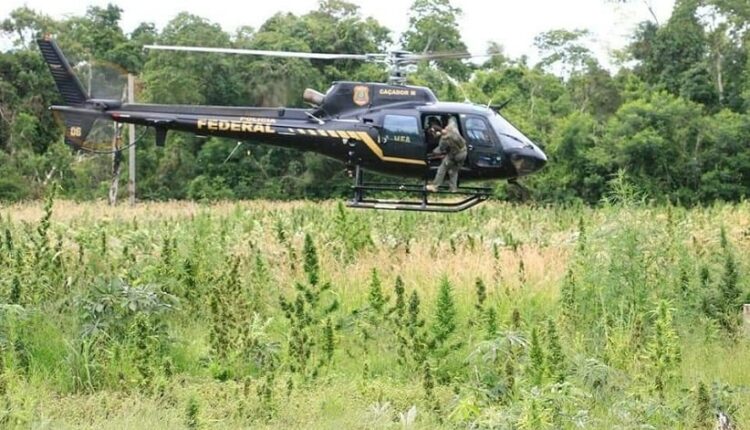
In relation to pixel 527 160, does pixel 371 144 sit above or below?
above

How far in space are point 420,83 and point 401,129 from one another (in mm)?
29248

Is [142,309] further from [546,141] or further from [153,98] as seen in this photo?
[546,141]

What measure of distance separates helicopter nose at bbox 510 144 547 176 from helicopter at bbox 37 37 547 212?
0.01 meters

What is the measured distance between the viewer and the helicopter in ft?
39.1

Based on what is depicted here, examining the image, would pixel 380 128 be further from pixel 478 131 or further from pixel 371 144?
pixel 478 131

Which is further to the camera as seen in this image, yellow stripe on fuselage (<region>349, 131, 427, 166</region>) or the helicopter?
yellow stripe on fuselage (<region>349, 131, 427, 166</region>)

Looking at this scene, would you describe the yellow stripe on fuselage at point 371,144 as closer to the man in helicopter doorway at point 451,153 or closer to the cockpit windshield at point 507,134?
the man in helicopter doorway at point 451,153

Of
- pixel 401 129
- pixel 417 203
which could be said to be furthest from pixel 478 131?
pixel 417 203

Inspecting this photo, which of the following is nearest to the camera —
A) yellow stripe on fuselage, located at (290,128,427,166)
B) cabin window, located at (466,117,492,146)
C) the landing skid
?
the landing skid

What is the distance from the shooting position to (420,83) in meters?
41.0

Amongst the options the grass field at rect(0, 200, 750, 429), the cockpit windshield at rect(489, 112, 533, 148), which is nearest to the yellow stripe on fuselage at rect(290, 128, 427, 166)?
the cockpit windshield at rect(489, 112, 533, 148)

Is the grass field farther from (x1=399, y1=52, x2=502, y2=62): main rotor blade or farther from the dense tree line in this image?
the dense tree line

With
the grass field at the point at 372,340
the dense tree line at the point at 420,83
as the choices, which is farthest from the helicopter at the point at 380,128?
the dense tree line at the point at 420,83

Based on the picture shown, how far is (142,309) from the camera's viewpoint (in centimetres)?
725
